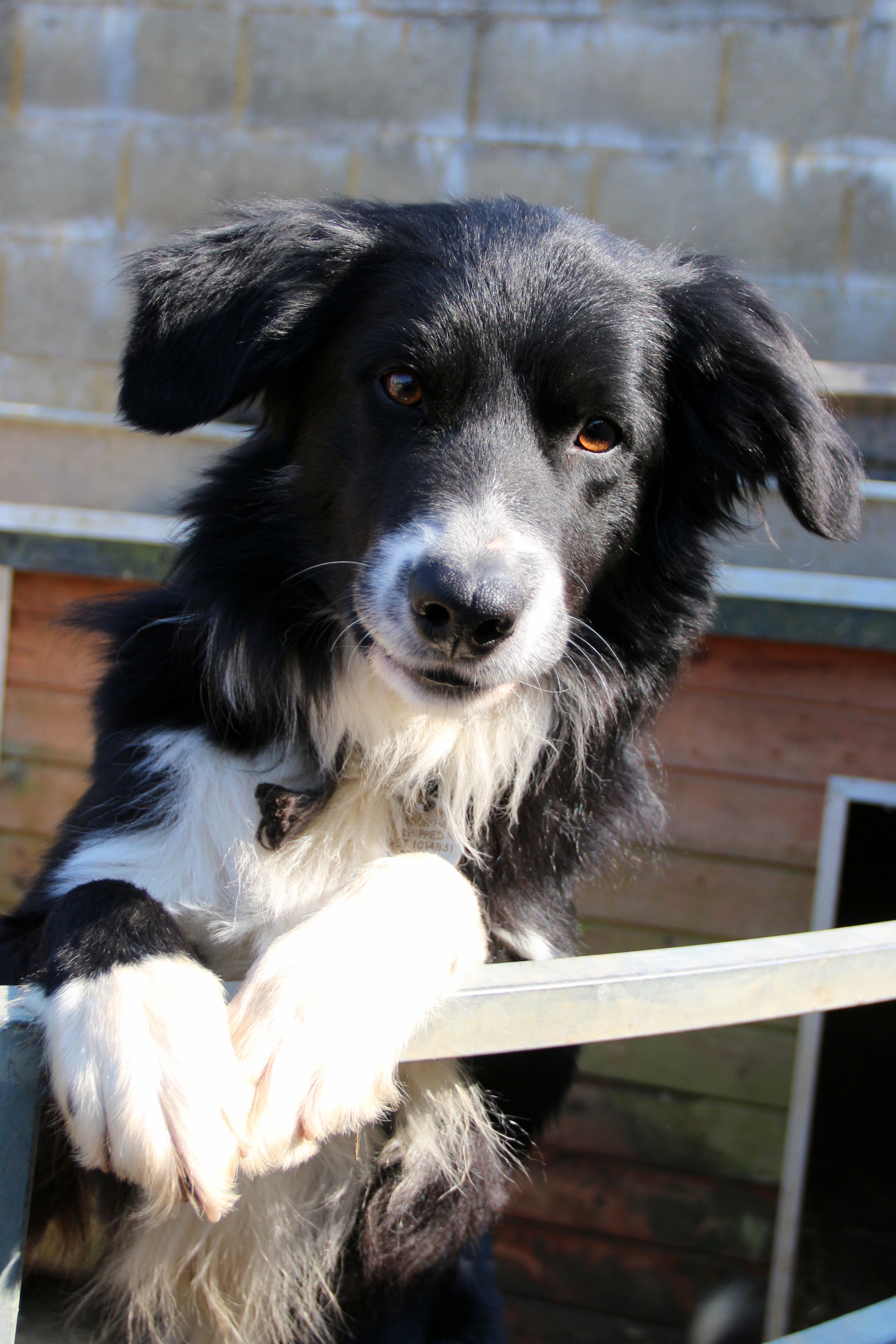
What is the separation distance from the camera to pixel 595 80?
11.9 feet

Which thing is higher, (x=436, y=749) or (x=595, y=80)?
(x=595, y=80)

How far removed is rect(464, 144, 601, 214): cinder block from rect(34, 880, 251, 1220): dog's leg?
10.8ft

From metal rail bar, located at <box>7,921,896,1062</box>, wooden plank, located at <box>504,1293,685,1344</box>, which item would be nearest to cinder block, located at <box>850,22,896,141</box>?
metal rail bar, located at <box>7,921,896,1062</box>

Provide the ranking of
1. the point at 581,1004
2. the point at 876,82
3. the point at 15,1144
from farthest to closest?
the point at 876,82
the point at 581,1004
the point at 15,1144

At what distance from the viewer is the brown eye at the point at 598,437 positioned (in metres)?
1.74

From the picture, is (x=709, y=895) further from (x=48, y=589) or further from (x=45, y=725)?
(x=48, y=589)

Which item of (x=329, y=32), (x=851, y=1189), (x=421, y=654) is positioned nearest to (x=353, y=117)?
(x=329, y=32)

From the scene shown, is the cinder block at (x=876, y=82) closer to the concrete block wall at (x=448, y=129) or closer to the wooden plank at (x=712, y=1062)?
the concrete block wall at (x=448, y=129)

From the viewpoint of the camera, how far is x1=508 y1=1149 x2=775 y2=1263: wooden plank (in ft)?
10.6

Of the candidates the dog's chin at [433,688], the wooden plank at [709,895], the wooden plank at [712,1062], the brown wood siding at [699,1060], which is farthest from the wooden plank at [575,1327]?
the dog's chin at [433,688]

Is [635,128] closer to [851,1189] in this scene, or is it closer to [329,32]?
[329,32]

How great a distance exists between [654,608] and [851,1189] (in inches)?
122

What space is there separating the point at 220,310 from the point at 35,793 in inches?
84.7

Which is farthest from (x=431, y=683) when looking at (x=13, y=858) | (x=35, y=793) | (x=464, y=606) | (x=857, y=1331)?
(x=13, y=858)
